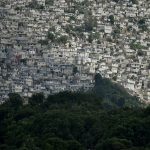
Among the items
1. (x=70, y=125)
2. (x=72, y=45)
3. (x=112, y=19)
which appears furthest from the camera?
(x=112, y=19)

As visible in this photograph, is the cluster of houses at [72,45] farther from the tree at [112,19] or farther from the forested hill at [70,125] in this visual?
the forested hill at [70,125]

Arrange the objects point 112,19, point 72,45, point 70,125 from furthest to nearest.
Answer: point 112,19
point 72,45
point 70,125

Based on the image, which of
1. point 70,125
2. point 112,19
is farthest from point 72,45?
point 70,125

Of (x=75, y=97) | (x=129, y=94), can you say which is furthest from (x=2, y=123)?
(x=129, y=94)

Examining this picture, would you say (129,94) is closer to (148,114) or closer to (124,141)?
(148,114)

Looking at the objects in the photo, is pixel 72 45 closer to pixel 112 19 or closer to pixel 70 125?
pixel 112 19

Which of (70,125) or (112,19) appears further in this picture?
(112,19)

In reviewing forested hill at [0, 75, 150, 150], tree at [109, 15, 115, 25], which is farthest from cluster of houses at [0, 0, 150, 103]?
Answer: forested hill at [0, 75, 150, 150]
